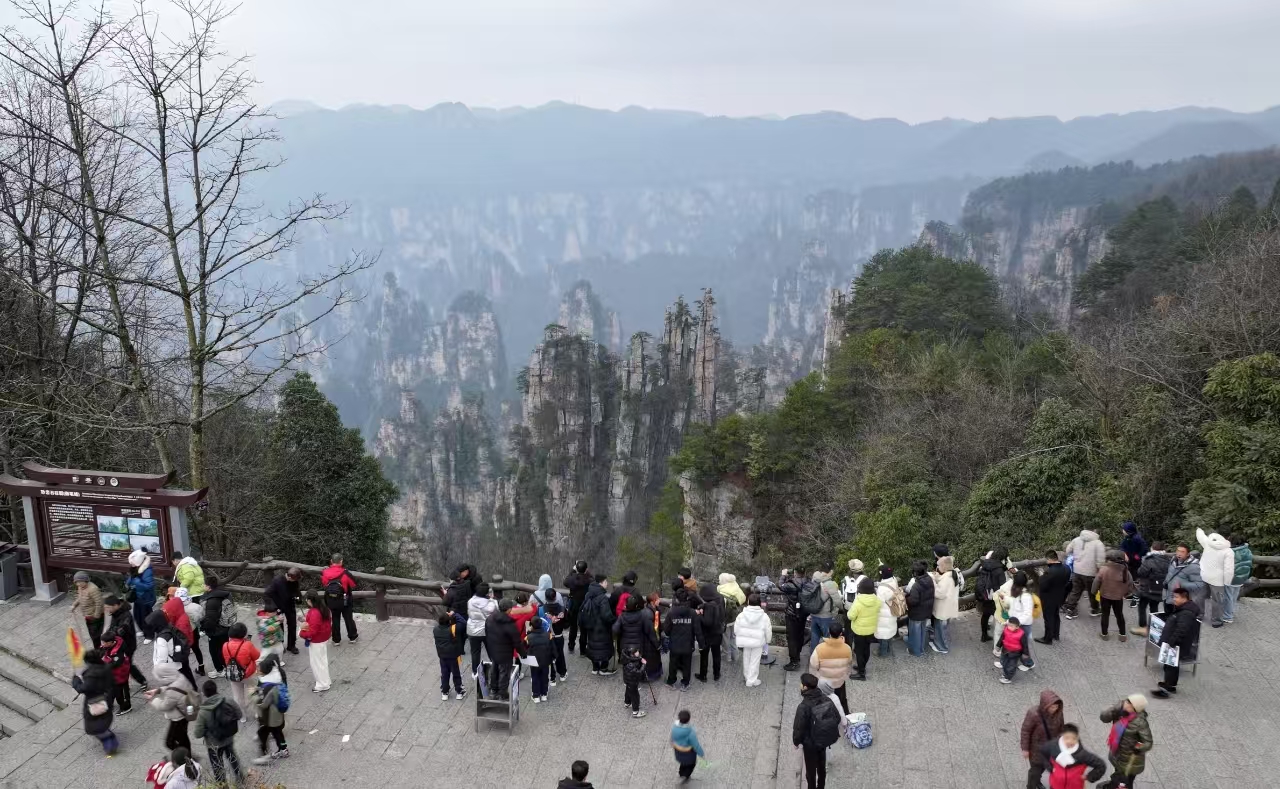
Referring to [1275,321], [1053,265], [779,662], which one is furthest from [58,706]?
[1053,265]

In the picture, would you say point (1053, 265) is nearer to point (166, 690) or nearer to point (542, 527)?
point (542, 527)

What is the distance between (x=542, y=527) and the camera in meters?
76.8

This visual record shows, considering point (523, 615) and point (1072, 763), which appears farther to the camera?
point (523, 615)

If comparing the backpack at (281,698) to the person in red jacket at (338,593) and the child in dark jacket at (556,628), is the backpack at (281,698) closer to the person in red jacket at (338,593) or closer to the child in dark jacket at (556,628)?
the person in red jacket at (338,593)

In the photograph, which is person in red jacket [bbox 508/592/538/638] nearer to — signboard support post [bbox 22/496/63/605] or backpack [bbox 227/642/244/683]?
backpack [bbox 227/642/244/683]

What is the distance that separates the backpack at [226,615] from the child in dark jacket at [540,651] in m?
3.72

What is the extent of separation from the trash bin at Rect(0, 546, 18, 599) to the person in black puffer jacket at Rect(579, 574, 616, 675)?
9.73m

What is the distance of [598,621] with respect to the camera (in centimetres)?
1042

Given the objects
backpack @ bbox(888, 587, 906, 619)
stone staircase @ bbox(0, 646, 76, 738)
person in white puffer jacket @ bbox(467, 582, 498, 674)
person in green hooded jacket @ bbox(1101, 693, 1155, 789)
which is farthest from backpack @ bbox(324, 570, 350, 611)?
person in green hooded jacket @ bbox(1101, 693, 1155, 789)

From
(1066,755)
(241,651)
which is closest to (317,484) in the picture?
(241,651)

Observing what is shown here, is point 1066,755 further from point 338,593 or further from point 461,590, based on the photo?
point 338,593

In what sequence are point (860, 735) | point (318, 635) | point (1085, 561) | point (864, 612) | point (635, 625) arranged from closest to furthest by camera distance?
point (860, 735) < point (635, 625) < point (864, 612) < point (318, 635) < point (1085, 561)

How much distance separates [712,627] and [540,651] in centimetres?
205

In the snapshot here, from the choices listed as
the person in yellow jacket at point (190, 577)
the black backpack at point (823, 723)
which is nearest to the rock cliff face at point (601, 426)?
the person in yellow jacket at point (190, 577)
